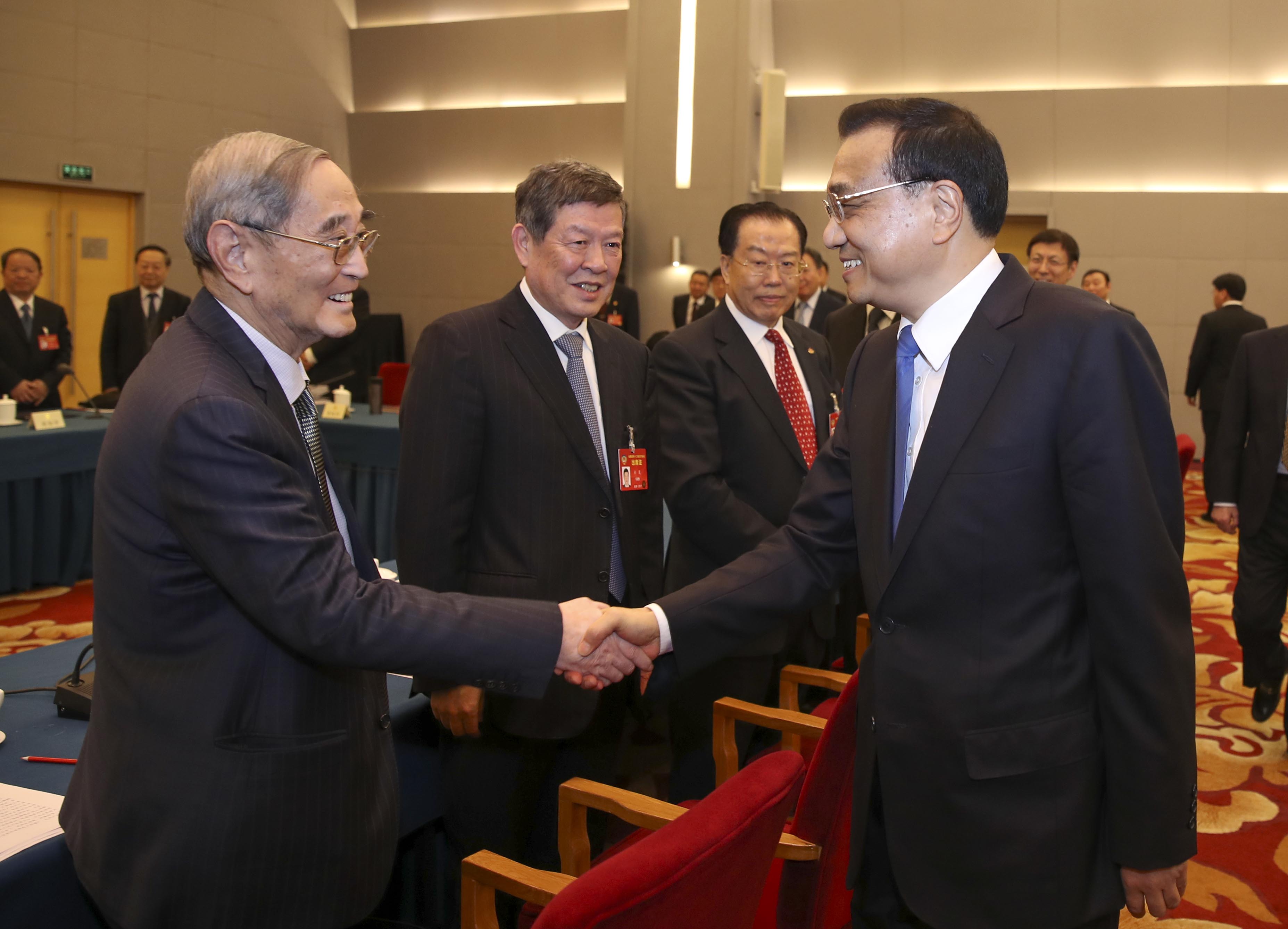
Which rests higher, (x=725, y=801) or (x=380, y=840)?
(x=725, y=801)

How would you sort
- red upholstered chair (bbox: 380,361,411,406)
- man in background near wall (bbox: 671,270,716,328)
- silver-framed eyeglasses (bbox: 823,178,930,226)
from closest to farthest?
silver-framed eyeglasses (bbox: 823,178,930,226)
red upholstered chair (bbox: 380,361,411,406)
man in background near wall (bbox: 671,270,716,328)

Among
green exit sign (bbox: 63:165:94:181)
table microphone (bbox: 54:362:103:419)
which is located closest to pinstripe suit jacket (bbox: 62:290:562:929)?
table microphone (bbox: 54:362:103:419)

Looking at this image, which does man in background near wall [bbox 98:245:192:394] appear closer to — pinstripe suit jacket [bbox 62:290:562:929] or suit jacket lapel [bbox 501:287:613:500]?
suit jacket lapel [bbox 501:287:613:500]

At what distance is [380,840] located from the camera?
141 centimetres

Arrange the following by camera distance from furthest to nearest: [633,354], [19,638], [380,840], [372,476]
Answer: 1. [372,476]
2. [19,638]
3. [633,354]
4. [380,840]

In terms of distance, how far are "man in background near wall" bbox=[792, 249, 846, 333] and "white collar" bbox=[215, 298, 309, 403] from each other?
6011 mm

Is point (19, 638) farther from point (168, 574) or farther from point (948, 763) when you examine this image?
point (948, 763)

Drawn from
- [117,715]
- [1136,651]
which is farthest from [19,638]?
[1136,651]

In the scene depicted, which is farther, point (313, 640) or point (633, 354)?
point (633, 354)

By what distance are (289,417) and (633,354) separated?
1.06 m

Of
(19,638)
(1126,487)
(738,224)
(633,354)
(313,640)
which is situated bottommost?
(19,638)

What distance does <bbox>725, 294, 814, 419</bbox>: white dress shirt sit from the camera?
273cm

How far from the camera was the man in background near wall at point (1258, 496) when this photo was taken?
3.65 meters

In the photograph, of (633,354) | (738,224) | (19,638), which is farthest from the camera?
(19,638)
